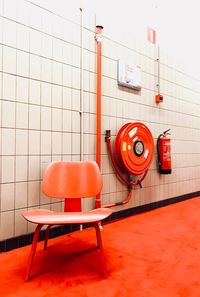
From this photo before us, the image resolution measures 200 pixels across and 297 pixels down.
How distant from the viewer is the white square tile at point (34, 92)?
7.14 feet

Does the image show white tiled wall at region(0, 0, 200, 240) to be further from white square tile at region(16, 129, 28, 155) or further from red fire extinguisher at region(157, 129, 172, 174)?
red fire extinguisher at region(157, 129, 172, 174)

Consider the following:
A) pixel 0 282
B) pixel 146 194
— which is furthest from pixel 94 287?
pixel 146 194

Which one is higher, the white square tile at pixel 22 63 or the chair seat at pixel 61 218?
the white square tile at pixel 22 63

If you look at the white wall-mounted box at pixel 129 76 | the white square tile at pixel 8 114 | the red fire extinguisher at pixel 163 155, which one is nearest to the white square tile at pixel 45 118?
the white square tile at pixel 8 114

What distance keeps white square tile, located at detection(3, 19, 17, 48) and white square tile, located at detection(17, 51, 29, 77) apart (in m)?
0.10

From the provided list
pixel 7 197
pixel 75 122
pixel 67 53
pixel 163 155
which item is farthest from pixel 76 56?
pixel 163 155

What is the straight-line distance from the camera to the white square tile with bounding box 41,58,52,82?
227 centimetres

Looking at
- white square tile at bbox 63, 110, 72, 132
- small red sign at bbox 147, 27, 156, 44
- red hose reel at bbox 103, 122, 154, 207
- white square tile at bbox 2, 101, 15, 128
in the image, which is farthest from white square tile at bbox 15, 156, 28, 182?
small red sign at bbox 147, 27, 156, 44

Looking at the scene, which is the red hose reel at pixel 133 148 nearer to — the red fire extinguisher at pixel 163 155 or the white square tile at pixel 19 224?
the red fire extinguisher at pixel 163 155

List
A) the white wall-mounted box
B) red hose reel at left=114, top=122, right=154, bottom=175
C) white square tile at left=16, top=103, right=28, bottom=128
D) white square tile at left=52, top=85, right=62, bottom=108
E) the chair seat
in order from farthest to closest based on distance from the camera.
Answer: the white wall-mounted box < red hose reel at left=114, top=122, right=154, bottom=175 < white square tile at left=52, top=85, right=62, bottom=108 < white square tile at left=16, top=103, right=28, bottom=128 < the chair seat

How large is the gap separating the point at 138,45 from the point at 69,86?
144 centimetres

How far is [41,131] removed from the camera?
2.25 m

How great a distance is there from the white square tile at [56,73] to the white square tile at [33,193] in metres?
1.00

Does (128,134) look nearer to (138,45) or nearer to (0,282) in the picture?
(138,45)
